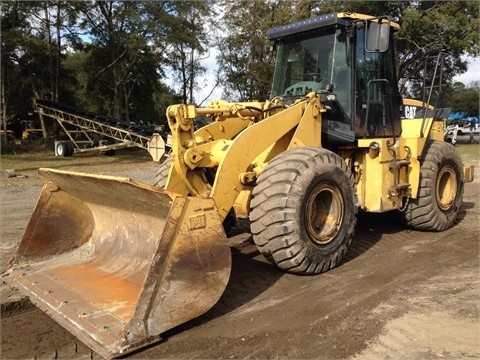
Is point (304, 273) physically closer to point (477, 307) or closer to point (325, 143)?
point (477, 307)

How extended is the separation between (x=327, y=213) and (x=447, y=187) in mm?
2767

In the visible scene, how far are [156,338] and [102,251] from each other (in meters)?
1.71

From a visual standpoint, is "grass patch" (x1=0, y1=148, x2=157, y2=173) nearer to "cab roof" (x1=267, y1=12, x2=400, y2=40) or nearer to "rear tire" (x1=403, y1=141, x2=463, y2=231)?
"cab roof" (x1=267, y1=12, x2=400, y2=40)

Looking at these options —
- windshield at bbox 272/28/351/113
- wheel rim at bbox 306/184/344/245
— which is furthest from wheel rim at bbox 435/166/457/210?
wheel rim at bbox 306/184/344/245

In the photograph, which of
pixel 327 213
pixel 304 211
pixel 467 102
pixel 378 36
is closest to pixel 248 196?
pixel 304 211

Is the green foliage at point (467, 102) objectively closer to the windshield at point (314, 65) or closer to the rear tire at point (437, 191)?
the rear tire at point (437, 191)

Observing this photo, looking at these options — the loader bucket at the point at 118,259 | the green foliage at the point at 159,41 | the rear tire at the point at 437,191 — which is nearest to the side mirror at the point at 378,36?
the rear tire at the point at 437,191

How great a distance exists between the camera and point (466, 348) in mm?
3242

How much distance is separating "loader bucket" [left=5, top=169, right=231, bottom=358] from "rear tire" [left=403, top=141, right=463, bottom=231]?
350 centimetres

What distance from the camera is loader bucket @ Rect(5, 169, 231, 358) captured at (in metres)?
3.23

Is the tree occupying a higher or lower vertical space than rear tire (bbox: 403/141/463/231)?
higher

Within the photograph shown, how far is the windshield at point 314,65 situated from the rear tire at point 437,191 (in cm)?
158

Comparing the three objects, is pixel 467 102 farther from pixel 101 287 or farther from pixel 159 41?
pixel 101 287

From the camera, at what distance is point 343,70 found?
17.9ft
